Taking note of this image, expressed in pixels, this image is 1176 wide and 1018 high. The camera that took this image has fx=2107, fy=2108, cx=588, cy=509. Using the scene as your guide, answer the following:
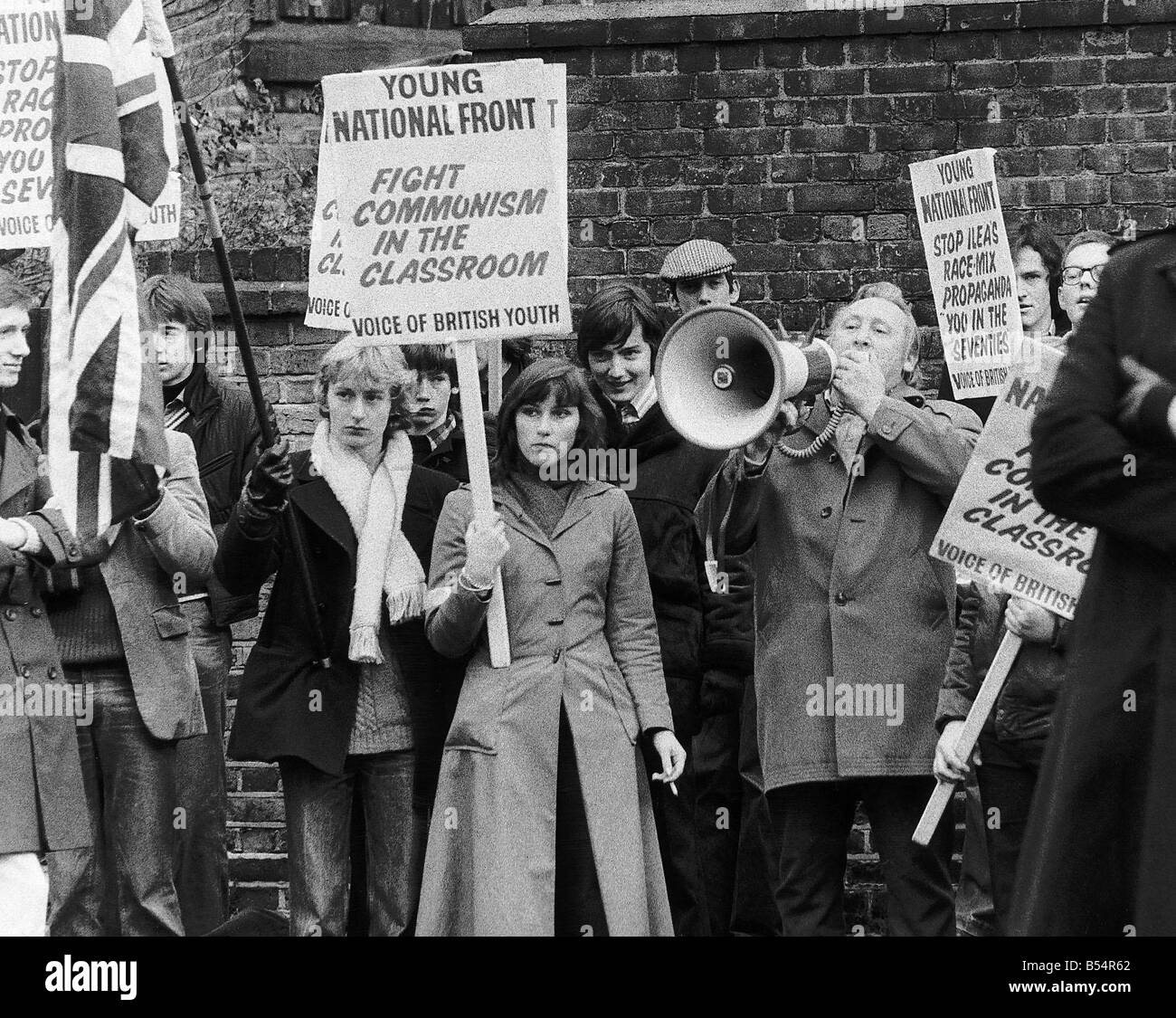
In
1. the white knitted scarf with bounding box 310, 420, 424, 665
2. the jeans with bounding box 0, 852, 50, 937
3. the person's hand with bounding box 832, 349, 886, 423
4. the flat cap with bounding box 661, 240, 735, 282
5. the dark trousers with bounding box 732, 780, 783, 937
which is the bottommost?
the dark trousers with bounding box 732, 780, 783, 937

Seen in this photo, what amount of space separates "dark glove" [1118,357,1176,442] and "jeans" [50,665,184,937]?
3.53 m

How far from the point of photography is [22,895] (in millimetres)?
5824

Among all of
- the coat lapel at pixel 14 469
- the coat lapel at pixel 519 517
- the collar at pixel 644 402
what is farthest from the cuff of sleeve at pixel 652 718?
the coat lapel at pixel 14 469

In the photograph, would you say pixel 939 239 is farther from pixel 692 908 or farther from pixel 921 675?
pixel 692 908

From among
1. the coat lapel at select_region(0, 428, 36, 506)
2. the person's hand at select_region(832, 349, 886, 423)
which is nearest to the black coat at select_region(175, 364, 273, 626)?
the coat lapel at select_region(0, 428, 36, 506)

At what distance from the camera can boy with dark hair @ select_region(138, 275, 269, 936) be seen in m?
7.05

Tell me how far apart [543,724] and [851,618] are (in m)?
0.97

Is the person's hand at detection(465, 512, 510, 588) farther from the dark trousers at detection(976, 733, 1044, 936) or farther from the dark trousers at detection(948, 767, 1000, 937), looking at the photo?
the dark trousers at detection(948, 767, 1000, 937)

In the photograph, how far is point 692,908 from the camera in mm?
6699

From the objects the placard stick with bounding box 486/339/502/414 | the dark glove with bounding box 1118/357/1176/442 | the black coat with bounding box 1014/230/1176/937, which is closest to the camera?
the black coat with bounding box 1014/230/1176/937

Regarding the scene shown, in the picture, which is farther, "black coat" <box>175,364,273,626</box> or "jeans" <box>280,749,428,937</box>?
"black coat" <box>175,364,273,626</box>

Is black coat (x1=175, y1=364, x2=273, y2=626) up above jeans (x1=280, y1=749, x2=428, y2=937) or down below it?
above

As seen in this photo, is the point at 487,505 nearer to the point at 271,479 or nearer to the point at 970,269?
the point at 271,479
